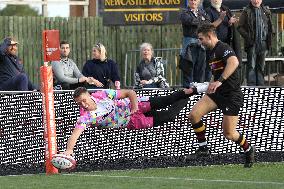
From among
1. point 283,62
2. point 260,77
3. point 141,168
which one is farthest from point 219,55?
point 283,62

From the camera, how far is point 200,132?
16.3 metres

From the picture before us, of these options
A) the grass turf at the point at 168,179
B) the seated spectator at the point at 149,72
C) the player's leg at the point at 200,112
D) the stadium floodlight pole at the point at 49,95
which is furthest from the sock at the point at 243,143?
the seated spectator at the point at 149,72

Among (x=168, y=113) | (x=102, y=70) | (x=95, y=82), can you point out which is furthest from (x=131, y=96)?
(x=102, y=70)

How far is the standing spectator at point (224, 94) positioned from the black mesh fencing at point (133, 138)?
100 cm

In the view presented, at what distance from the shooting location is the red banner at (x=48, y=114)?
16250mm

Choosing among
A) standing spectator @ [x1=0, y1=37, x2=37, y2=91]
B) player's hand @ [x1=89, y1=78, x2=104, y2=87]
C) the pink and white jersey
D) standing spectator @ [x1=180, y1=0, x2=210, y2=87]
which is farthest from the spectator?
the pink and white jersey

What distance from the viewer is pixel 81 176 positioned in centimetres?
1530

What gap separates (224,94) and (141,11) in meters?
9.75

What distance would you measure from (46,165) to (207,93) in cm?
228

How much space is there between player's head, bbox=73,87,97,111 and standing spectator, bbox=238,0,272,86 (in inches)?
182

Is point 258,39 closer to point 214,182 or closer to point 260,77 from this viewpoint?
point 260,77

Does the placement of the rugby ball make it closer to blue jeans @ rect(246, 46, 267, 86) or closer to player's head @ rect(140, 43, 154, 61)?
player's head @ rect(140, 43, 154, 61)

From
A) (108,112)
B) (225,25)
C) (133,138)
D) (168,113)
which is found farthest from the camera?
(225,25)

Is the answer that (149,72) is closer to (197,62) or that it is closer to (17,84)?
(197,62)
